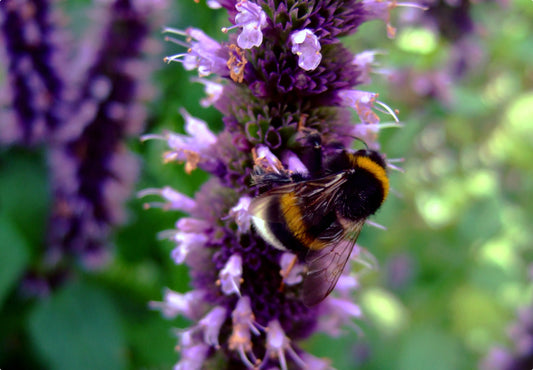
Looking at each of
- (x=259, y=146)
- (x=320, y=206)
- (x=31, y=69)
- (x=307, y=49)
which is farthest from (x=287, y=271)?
(x=31, y=69)

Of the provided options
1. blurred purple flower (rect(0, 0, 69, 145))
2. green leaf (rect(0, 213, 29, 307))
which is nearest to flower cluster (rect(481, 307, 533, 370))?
green leaf (rect(0, 213, 29, 307))

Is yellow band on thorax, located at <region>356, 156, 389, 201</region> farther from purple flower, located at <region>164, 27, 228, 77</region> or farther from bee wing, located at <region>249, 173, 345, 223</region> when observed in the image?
purple flower, located at <region>164, 27, 228, 77</region>

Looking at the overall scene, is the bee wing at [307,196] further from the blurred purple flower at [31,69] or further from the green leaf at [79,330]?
the blurred purple flower at [31,69]

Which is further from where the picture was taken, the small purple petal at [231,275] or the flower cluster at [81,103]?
the flower cluster at [81,103]

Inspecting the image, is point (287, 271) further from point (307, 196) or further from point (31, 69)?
point (31, 69)

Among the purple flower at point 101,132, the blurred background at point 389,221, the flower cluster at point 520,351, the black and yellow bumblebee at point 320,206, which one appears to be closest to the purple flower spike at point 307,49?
the black and yellow bumblebee at point 320,206

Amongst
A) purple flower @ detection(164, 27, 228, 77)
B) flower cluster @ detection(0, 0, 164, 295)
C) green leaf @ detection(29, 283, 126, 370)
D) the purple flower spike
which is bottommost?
green leaf @ detection(29, 283, 126, 370)
